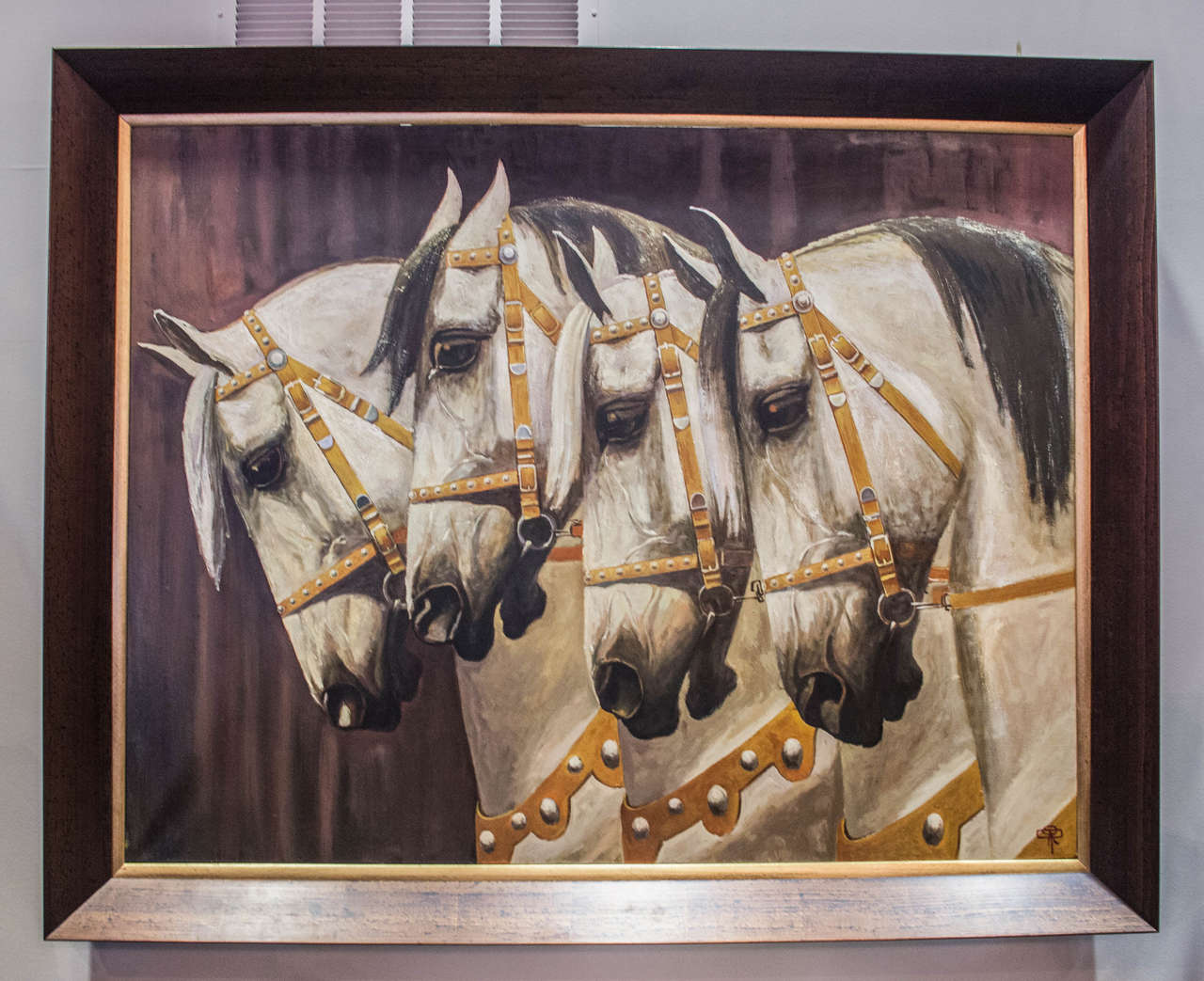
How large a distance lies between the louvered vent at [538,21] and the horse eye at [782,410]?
2.06ft

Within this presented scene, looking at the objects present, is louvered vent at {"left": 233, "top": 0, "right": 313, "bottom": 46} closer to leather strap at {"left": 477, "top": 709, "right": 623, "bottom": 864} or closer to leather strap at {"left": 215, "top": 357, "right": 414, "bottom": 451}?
leather strap at {"left": 215, "top": 357, "right": 414, "bottom": 451}

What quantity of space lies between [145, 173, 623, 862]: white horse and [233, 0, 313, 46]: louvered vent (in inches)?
14.2

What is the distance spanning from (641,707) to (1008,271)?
85 centimetres

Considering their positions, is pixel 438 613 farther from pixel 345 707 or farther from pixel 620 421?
pixel 620 421

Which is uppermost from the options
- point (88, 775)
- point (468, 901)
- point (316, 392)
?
point (316, 392)

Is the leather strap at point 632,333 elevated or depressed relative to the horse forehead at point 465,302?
depressed

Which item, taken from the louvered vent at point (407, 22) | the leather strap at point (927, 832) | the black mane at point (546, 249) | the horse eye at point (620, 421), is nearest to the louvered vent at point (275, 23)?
the louvered vent at point (407, 22)

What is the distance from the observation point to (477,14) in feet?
3.78

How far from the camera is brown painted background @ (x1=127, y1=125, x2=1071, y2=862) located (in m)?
1.08

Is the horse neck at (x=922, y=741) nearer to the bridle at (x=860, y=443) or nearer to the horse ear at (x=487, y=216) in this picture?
the bridle at (x=860, y=443)

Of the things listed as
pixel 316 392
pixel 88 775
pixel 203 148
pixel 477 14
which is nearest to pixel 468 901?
pixel 88 775

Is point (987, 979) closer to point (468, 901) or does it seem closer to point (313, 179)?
point (468, 901)

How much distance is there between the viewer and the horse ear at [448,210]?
3.58ft

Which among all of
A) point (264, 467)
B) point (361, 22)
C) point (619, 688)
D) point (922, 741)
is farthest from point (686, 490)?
point (361, 22)
